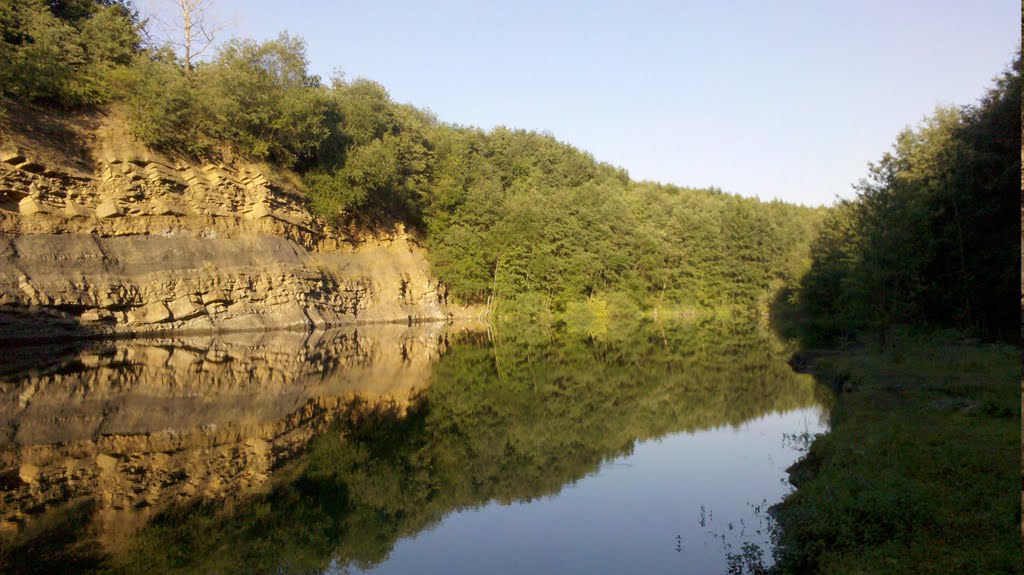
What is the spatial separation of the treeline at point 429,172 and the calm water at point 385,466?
937 inches

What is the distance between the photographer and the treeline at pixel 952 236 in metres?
25.5

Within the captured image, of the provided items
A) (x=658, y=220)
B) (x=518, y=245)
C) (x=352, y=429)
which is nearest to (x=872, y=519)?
(x=352, y=429)

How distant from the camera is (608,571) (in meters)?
8.39

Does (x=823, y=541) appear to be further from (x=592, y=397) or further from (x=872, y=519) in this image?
(x=592, y=397)

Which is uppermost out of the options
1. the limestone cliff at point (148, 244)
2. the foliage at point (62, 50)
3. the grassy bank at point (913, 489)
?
the foliage at point (62, 50)

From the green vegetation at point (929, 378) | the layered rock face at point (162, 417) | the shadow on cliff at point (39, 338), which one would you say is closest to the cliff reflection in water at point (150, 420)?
the layered rock face at point (162, 417)

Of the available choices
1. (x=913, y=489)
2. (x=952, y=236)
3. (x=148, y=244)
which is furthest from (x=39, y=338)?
(x=952, y=236)

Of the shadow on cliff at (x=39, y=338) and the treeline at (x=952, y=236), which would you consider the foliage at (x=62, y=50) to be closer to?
the shadow on cliff at (x=39, y=338)

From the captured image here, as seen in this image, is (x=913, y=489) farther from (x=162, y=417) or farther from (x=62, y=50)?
(x=62, y=50)

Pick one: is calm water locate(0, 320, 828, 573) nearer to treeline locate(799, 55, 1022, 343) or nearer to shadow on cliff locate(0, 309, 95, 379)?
shadow on cliff locate(0, 309, 95, 379)

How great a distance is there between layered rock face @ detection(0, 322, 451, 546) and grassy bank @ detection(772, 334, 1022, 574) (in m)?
8.80

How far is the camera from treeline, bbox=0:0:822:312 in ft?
140

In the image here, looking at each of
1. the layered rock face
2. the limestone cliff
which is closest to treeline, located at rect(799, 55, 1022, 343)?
the layered rock face

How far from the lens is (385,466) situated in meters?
12.7
